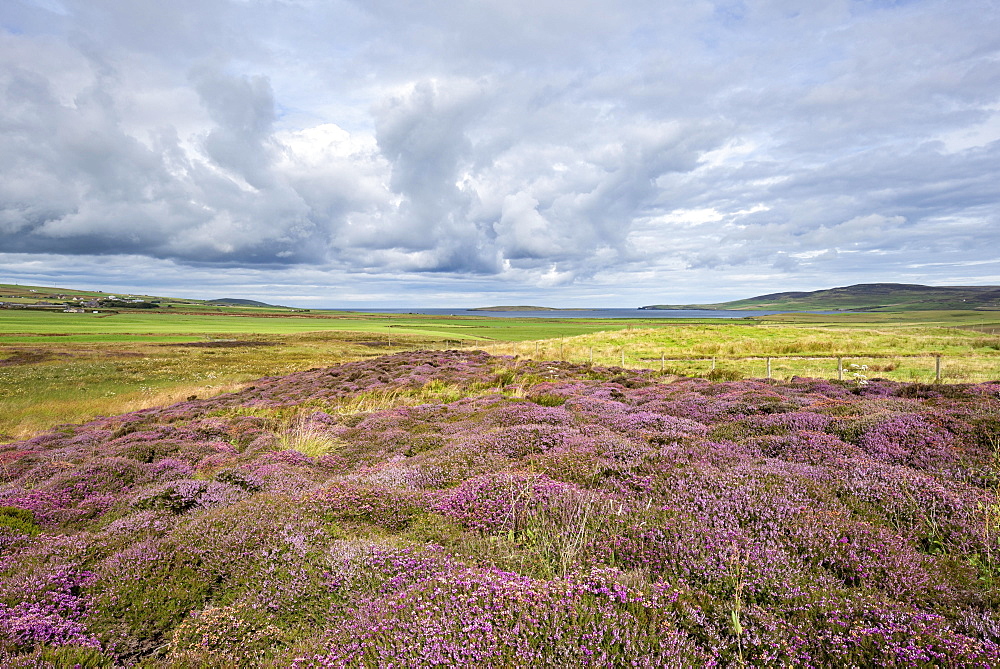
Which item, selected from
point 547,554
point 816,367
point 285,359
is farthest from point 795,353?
point 285,359

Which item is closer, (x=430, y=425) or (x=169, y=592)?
(x=169, y=592)

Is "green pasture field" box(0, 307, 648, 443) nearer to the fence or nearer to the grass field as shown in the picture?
the grass field

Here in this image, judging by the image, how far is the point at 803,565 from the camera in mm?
3791

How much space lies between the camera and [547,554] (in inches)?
171

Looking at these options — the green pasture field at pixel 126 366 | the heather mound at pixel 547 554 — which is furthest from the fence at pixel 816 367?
the green pasture field at pixel 126 366

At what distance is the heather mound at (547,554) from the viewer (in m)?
3.05

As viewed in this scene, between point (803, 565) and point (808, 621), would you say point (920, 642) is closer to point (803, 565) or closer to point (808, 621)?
point (808, 621)

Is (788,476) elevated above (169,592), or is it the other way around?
(788,476)

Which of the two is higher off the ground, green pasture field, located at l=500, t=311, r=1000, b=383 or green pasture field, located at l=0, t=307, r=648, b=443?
green pasture field, located at l=500, t=311, r=1000, b=383

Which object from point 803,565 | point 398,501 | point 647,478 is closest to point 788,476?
point 647,478

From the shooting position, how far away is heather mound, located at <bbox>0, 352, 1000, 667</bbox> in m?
3.05

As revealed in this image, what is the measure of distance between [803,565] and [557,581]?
209 cm

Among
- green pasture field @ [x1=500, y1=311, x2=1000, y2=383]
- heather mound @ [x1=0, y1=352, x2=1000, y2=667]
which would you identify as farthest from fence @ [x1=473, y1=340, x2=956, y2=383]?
heather mound @ [x1=0, y1=352, x2=1000, y2=667]

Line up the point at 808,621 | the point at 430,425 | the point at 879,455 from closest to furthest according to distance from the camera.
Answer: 1. the point at 808,621
2. the point at 879,455
3. the point at 430,425
